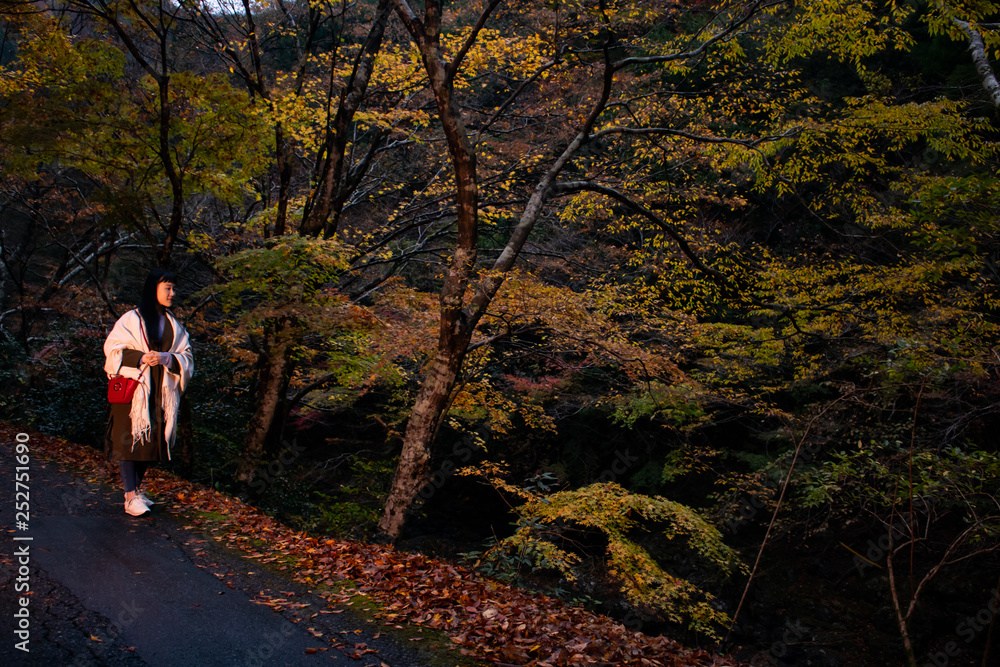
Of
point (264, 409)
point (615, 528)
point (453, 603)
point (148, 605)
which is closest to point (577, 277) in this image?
point (615, 528)

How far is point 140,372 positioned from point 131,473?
89 cm

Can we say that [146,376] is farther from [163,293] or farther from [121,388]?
[163,293]

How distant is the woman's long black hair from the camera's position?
448 cm

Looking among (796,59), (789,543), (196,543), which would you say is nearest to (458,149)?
(196,543)

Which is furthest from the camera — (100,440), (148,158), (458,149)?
(100,440)

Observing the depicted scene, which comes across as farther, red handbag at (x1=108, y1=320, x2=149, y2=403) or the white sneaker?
the white sneaker

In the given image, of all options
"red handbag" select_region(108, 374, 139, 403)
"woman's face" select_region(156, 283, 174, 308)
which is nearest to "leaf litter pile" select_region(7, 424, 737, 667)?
"red handbag" select_region(108, 374, 139, 403)

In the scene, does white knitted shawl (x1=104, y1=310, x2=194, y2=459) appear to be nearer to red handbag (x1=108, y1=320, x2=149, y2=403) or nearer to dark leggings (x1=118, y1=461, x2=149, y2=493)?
red handbag (x1=108, y1=320, x2=149, y2=403)

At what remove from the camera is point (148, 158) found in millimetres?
7547

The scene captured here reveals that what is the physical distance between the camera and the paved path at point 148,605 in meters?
2.66

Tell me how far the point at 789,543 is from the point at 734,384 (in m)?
3.91

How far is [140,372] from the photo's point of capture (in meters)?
4.41

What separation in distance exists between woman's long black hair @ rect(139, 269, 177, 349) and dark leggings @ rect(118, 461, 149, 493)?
1.02 m

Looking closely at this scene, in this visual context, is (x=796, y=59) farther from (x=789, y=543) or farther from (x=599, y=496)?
(x=599, y=496)
